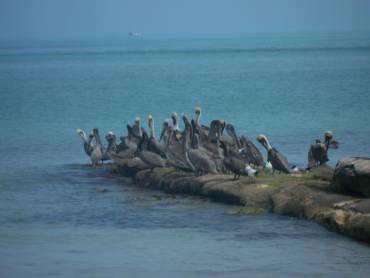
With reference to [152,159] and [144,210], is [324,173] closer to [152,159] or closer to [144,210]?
[144,210]

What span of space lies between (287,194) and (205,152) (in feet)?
12.1

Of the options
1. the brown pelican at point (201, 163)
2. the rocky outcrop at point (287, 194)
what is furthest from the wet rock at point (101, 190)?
the brown pelican at point (201, 163)

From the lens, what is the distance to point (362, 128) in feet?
128

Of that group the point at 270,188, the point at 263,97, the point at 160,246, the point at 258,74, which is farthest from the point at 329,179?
the point at 258,74

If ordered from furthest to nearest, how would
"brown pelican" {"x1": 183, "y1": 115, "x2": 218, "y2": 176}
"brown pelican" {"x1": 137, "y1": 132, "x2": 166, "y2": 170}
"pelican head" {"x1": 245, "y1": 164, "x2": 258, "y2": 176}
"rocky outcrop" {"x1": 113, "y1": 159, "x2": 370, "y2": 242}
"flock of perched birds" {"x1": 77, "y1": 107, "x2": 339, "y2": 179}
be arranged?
"brown pelican" {"x1": 137, "y1": 132, "x2": 166, "y2": 170}, "brown pelican" {"x1": 183, "y1": 115, "x2": 218, "y2": 176}, "flock of perched birds" {"x1": 77, "y1": 107, "x2": 339, "y2": 179}, "pelican head" {"x1": 245, "y1": 164, "x2": 258, "y2": 176}, "rocky outcrop" {"x1": 113, "y1": 159, "x2": 370, "y2": 242}

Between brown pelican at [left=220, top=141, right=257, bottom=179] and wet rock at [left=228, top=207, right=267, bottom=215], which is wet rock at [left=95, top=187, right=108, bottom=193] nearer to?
brown pelican at [left=220, top=141, right=257, bottom=179]

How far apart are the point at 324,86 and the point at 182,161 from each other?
4538cm

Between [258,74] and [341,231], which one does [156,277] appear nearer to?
[341,231]

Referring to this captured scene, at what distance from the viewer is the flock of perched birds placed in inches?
926

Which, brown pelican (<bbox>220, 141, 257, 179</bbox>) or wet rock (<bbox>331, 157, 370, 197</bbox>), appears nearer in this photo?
wet rock (<bbox>331, 157, 370, 197</bbox>)

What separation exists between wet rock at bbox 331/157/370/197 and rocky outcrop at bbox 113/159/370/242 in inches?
6.7

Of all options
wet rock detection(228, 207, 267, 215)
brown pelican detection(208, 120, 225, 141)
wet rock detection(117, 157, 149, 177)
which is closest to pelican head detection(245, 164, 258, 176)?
wet rock detection(228, 207, 267, 215)

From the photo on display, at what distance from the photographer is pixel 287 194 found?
20859 mm

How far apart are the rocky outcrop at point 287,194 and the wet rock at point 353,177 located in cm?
17
